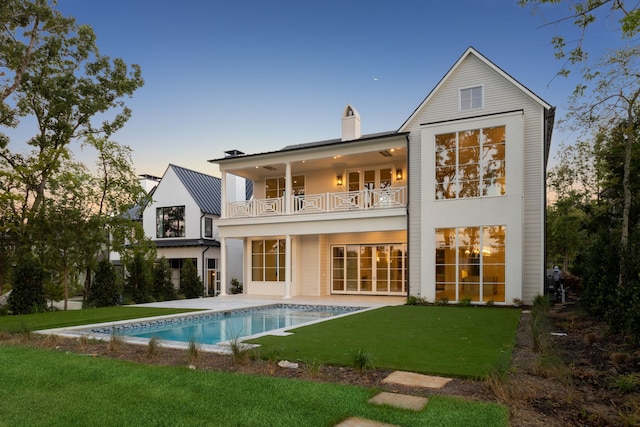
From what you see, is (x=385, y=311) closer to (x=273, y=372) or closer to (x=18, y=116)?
(x=273, y=372)

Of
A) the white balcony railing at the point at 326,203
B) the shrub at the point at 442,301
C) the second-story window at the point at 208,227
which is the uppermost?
the white balcony railing at the point at 326,203

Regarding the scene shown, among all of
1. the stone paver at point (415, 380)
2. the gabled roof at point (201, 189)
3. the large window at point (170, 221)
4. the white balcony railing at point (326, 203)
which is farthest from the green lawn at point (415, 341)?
the large window at point (170, 221)

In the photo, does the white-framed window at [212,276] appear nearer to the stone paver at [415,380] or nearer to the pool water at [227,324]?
the pool water at [227,324]

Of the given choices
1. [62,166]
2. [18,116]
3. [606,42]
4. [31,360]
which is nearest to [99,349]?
[31,360]

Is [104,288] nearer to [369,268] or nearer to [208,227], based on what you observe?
[208,227]

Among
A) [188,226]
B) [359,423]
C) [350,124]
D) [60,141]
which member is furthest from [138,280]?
[359,423]

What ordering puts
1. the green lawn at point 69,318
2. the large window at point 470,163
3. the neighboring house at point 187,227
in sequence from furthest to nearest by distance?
the neighboring house at point 187,227, the large window at point 470,163, the green lawn at point 69,318

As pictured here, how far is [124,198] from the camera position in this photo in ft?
61.7

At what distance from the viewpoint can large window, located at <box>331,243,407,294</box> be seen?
1792 cm

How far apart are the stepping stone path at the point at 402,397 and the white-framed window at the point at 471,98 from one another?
1168 centimetres

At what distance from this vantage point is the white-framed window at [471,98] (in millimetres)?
14797

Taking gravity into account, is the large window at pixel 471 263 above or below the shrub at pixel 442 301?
above

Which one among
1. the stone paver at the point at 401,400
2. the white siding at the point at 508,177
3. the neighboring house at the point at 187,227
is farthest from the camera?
the neighboring house at the point at 187,227

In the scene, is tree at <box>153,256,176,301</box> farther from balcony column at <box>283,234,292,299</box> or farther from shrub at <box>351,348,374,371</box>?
shrub at <box>351,348,374,371</box>
